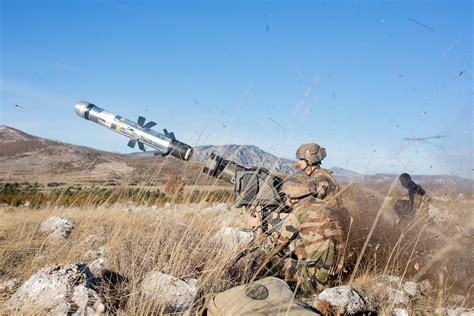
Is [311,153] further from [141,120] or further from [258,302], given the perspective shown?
[258,302]

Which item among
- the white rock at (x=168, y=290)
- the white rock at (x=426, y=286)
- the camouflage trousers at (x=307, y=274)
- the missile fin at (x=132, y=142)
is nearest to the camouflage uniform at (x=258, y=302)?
the white rock at (x=168, y=290)

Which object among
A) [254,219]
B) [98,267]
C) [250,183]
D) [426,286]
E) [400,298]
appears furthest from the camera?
[426,286]

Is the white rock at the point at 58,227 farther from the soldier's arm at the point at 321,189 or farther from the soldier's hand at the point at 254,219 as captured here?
the soldier's arm at the point at 321,189

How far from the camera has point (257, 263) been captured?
436cm

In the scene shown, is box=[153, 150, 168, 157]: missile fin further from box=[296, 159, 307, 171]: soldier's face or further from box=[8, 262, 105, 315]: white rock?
box=[8, 262, 105, 315]: white rock

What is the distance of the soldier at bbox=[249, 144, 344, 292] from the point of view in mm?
4340

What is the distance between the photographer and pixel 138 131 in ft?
18.7

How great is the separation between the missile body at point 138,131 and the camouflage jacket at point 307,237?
4.48ft

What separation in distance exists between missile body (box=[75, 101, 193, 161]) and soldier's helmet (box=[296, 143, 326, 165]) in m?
1.39

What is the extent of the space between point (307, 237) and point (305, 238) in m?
0.02

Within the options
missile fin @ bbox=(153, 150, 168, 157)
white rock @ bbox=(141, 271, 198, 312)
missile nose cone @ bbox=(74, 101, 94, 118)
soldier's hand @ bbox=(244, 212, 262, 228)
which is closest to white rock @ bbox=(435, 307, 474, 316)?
soldier's hand @ bbox=(244, 212, 262, 228)

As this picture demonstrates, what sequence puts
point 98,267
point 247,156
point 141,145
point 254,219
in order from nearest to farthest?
1. point 98,267
2. point 254,219
3. point 247,156
4. point 141,145

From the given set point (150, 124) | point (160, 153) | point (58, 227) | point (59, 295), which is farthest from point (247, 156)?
point (58, 227)

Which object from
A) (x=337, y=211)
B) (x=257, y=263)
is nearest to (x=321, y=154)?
(x=337, y=211)
